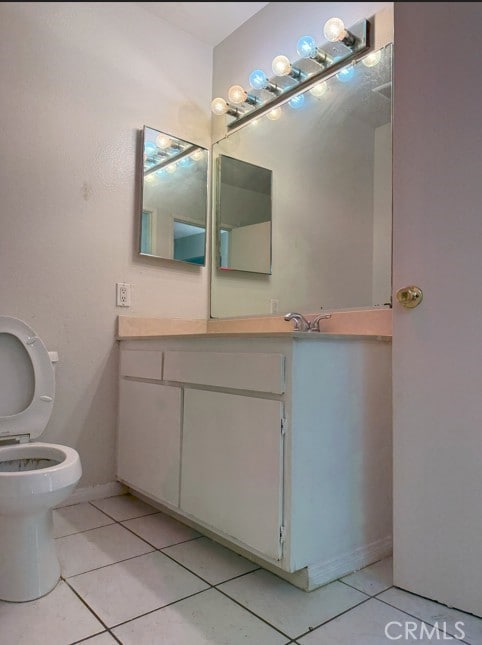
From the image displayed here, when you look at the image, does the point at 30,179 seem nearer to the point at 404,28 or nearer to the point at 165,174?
the point at 165,174

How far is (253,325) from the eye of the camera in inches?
90.4

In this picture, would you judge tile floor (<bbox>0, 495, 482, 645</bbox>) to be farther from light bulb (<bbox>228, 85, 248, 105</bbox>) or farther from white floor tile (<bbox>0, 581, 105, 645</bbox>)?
light bulb (<bbox>228, 85, 248, 105</bbox>)

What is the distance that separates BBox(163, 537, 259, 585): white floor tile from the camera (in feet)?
4.81

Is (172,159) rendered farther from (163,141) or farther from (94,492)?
(94,492)

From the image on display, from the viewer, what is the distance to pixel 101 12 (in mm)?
777

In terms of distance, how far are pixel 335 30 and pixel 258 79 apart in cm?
54

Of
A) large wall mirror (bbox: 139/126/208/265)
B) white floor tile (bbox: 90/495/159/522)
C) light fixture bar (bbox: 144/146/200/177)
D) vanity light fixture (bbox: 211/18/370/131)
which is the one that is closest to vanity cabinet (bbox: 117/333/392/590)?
white floor tile (bbox: 90/495/159/522)

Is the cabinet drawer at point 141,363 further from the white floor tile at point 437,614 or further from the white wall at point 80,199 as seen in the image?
the white floor tile at point 437,614

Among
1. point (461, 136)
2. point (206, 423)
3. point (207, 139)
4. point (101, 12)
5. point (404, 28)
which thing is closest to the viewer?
point (101, 12)

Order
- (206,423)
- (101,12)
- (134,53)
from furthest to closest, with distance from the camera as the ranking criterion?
Result: 1. (134,53)
2. (206,423)
3. (101,12)

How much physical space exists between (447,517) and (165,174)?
201cm

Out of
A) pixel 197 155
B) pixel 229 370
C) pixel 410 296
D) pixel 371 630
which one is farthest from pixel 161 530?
pixel 197 155

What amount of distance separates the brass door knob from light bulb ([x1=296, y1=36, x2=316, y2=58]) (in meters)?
1.31

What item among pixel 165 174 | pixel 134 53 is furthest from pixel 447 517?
pixel 134 53
